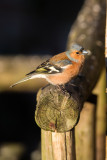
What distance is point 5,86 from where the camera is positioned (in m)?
4.60

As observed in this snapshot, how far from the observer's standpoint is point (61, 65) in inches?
125

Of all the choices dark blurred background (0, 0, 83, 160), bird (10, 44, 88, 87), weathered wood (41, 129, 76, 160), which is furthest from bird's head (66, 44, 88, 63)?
dark blurred background (0, 0, 83, 160)

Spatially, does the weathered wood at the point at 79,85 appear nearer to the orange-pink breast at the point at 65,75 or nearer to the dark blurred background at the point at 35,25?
the orange-pink breast at the point at 65,75

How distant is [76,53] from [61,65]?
0.25 meters

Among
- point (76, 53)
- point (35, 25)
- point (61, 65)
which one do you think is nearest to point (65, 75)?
point (61, 65)

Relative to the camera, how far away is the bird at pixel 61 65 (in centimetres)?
312

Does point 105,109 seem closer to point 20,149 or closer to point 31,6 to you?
point 20,149

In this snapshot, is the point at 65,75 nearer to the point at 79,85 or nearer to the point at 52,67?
the point at 52,67

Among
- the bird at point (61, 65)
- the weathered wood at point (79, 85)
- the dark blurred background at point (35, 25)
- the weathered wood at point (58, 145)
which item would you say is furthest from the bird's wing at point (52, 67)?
the dark blurred background at point (35, 25)

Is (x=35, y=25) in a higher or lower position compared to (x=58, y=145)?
higher

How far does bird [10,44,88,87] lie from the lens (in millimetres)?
3115

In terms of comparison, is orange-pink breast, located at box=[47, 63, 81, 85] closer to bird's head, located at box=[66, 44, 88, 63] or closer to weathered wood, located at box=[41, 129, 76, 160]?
bird's head, located at box=[66, 44, 88, 63]

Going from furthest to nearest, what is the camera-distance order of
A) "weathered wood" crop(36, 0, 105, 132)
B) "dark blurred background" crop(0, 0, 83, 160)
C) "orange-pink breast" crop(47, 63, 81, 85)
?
"dark blurred background" crop(0, 0, 83, 160), "orange-pink breast" crop(47, 63, 81, 85), "weathered wood" crop(36, 0, 105, 132)

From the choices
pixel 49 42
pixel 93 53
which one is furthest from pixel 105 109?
pixel 49 42
